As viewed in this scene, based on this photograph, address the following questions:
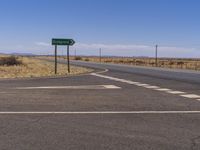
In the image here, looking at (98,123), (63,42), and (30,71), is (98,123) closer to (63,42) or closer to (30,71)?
(63,42)

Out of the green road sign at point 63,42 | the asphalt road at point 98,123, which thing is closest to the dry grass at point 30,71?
the green road sign at point 63,42

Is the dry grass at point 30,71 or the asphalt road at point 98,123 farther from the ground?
the asphalt road at point 98,123

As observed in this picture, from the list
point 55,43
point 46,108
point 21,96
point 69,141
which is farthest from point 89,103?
point 55,43

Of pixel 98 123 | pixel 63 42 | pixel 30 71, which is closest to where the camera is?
pixel 98 123

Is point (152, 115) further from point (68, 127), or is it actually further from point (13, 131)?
point (13, 131)


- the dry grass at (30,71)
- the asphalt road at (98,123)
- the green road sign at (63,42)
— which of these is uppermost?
the green road sign at (63,42)

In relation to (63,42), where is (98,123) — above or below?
below

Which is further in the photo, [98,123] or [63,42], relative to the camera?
[63,42]

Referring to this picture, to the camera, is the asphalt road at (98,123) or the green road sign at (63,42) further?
the green road sign at (63,42)

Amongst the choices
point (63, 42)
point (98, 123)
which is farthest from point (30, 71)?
point (98, 123)

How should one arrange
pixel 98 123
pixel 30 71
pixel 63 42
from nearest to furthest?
pixel 98 123, pixel 63 42, pixel 30 71

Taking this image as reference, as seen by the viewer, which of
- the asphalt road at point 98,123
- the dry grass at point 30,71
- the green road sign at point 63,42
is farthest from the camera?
the green road sign at point 63,42

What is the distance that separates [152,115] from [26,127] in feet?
11.4

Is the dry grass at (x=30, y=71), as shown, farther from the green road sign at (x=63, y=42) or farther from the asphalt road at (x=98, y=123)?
the asphalt road at (x=98, y=123)
